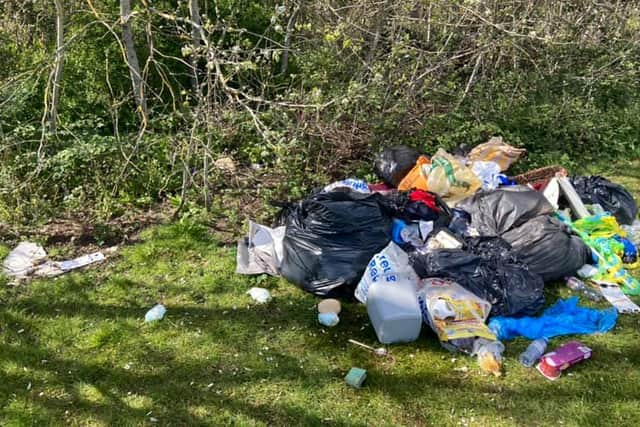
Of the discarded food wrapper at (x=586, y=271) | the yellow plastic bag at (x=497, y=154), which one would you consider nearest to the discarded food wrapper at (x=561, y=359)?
the discarded food wrapper at (x=586, y=271)

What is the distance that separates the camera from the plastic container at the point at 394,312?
8.52 ft

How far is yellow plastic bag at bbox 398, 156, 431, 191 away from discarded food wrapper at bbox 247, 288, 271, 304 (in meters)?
1.58

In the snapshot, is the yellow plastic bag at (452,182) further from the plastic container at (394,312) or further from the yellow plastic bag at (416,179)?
the plastic container at (394,312)

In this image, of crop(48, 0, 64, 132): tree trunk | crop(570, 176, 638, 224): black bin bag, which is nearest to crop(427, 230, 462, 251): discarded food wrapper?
crop(570, 176, 638, 224): black bin bag

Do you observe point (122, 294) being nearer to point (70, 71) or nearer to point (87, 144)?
point (87, 144)

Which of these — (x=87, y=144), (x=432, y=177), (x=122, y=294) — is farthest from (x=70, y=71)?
(x=432, y=177)

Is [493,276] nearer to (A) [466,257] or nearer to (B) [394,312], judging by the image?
(A) [466,257]

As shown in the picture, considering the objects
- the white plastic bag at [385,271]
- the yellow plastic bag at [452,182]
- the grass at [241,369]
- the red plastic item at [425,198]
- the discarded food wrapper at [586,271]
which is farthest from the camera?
the yellow plastic bag at [452,182]

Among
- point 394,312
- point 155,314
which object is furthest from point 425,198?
point 155,314

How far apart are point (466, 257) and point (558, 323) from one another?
0.63 meters

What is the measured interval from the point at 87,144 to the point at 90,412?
8.46 ft

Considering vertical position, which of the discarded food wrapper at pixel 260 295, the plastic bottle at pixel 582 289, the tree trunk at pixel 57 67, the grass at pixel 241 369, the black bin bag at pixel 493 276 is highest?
the tree trunk at pixel 57 67

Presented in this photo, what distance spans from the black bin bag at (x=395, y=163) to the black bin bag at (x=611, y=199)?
4.59ft

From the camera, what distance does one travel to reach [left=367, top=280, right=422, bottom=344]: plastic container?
2596 mm
